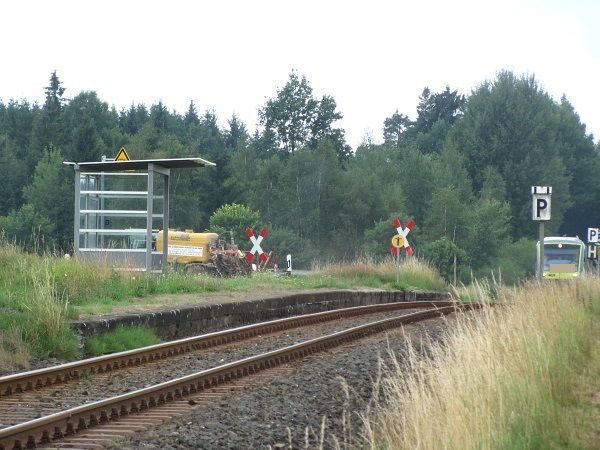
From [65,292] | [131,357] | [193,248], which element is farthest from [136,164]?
[193,248]

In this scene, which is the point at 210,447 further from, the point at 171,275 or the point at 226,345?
the point at 171,275

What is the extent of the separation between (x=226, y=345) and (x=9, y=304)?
3.12 meters

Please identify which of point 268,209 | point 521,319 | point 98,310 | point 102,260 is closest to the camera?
point 521,319

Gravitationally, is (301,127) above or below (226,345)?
above

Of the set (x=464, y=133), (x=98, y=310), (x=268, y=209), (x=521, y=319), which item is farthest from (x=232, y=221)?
(x=521, y=319)

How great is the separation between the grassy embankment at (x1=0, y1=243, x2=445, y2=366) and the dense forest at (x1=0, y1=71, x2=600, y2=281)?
28.9 m

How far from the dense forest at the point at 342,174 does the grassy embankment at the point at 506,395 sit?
43.2 m

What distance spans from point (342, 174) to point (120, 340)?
62.3m

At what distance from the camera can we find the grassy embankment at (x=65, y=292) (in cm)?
1363

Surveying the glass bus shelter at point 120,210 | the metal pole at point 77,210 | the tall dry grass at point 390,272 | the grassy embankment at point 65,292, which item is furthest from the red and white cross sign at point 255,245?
the metal pole at point 77,210

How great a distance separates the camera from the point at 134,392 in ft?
31.5

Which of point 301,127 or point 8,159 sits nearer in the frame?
point 8,159

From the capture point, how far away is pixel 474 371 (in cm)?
840

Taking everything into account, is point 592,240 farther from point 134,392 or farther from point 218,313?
point 134,392
